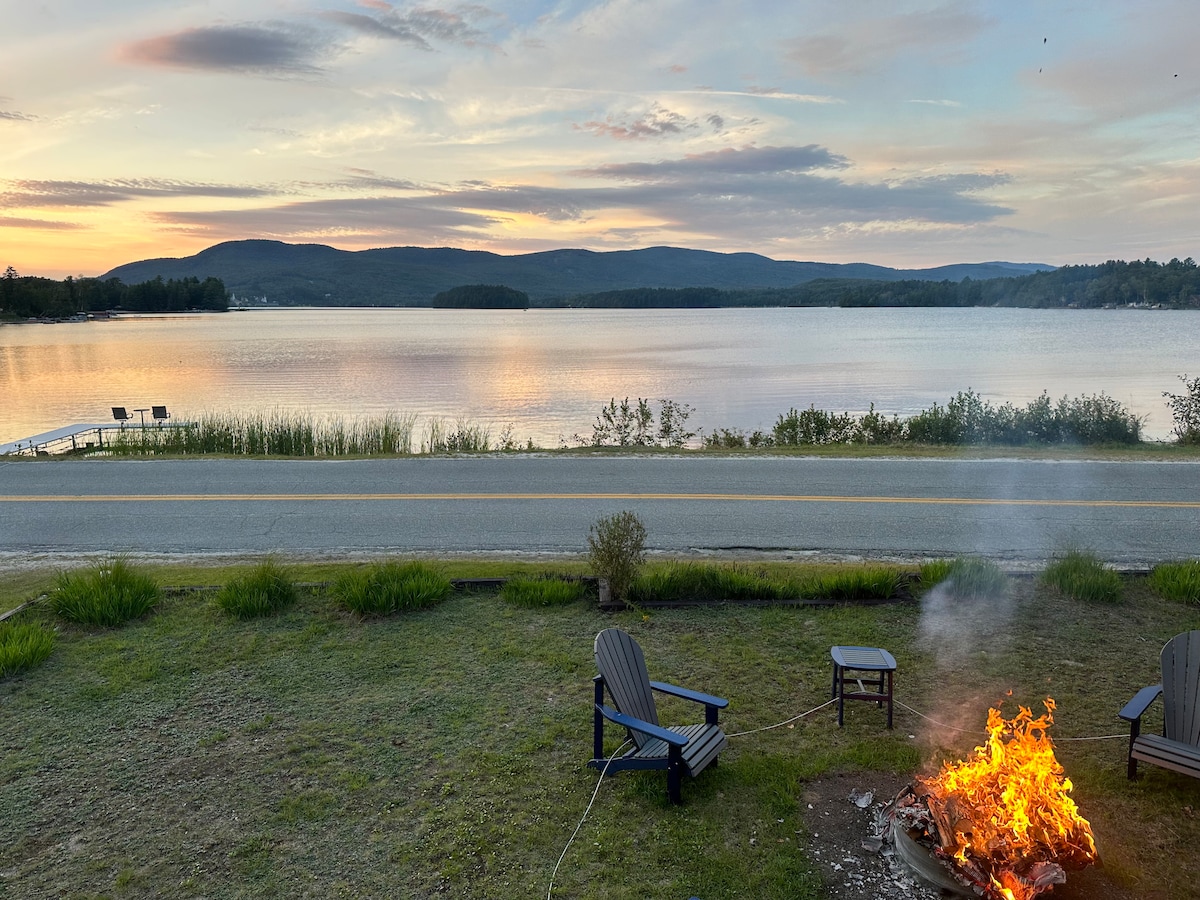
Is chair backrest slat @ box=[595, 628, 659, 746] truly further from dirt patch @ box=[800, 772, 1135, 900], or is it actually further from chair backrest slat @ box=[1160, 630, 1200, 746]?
chair backrest slat @ box=[1160, 630, 1200, 746]

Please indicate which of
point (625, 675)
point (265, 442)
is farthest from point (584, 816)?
point (265, 442)

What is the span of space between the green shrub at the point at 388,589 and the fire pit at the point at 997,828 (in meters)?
4.97

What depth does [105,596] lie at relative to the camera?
25.5ft

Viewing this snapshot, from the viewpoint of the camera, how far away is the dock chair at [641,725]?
15.9 ft

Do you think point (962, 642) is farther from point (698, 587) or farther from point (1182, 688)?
point (698, 587)

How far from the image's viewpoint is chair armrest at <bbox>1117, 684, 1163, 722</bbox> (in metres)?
5.01

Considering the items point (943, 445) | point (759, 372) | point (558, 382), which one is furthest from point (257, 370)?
point (943, 445)

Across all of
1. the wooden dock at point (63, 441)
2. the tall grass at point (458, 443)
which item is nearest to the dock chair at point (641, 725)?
the tall grass at point (458, 443)

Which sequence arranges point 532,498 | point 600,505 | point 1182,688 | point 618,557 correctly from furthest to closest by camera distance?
point 532,498, point 600,505, point 618,557, point 1182,688

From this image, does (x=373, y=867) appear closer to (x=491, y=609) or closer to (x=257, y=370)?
(x=491, y=609)

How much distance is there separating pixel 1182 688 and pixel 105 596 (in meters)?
8.78

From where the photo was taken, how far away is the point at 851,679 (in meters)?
6.29

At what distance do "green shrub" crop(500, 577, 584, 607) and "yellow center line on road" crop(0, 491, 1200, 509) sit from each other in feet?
13.5

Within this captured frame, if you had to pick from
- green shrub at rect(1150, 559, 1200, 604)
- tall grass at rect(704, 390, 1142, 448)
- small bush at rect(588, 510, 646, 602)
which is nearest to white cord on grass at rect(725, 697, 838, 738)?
small bush at rect(588, 510, 646, 602)
